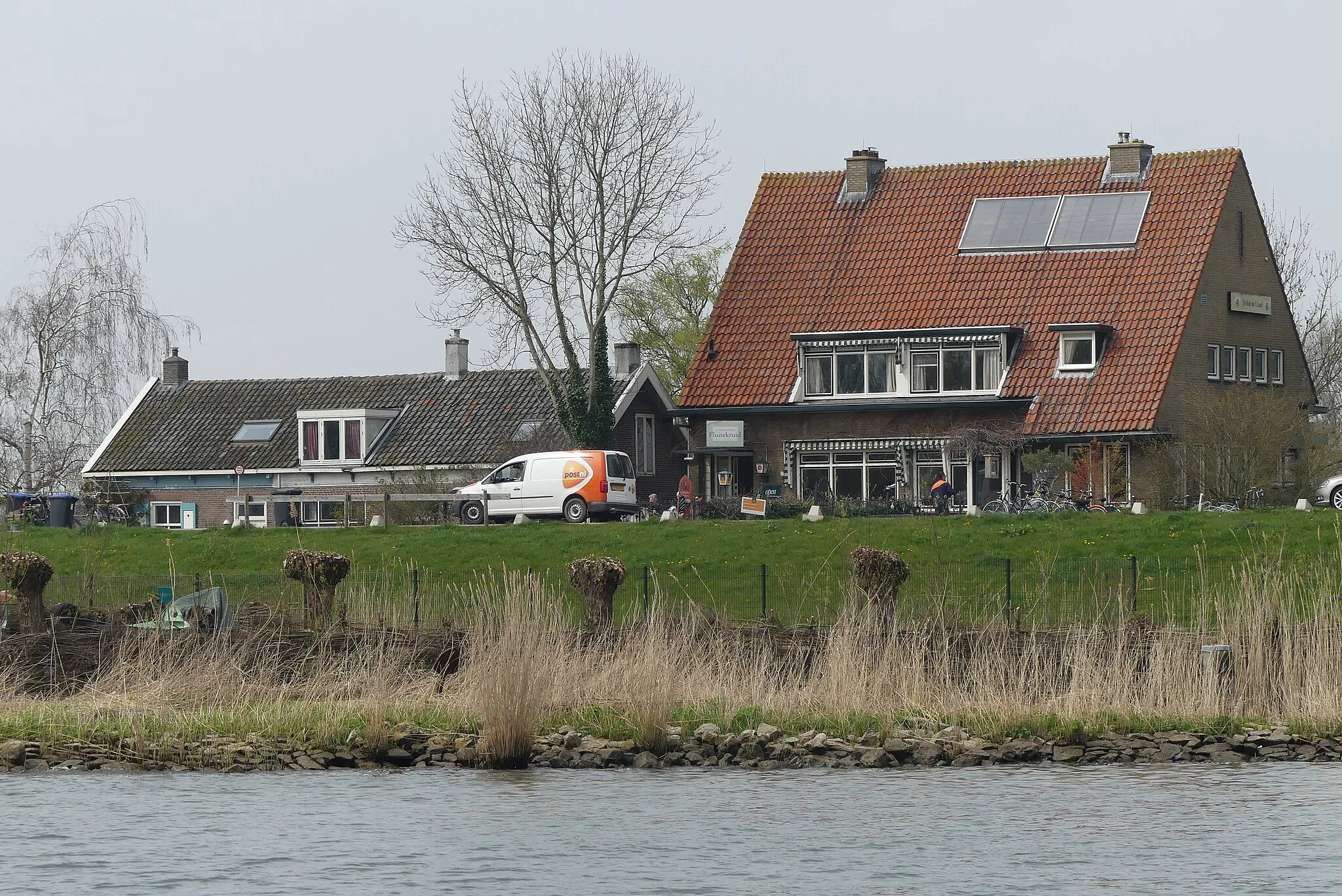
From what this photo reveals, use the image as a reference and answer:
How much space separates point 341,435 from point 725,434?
1109 cm

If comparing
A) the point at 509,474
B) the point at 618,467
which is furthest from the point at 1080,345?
the point at 509,474

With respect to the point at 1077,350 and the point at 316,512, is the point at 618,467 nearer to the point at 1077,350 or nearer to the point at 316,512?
the point at 316,512

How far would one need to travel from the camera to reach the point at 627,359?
2206 inches

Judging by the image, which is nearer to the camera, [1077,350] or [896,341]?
[1077,350]

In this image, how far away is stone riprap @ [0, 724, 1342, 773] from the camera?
21656 millimetres

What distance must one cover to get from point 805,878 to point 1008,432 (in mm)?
33161

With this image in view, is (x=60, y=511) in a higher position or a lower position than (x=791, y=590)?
higher

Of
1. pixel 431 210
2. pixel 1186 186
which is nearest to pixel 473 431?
pixel 431 210

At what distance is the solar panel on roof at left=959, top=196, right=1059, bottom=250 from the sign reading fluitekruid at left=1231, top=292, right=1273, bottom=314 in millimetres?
4725

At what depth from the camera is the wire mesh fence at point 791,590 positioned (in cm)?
2689

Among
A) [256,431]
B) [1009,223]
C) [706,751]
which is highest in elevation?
[1009,223]

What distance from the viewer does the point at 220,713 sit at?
2339 cm

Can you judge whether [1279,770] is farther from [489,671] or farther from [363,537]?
[363,537]

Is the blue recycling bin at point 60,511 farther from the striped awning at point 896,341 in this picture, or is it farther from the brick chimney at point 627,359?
the striped awning at point 896,341
